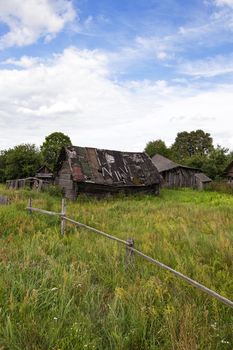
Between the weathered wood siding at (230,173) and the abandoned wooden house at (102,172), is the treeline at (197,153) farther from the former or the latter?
the abandoned wooden house at (102,172)

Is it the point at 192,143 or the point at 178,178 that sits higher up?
the point at 192,143

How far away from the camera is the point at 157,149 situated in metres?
59.2

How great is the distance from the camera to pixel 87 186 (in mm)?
25125

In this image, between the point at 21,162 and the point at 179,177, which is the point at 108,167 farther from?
the point at 21,162

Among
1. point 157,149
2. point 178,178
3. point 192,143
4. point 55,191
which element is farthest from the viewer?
point 192,143

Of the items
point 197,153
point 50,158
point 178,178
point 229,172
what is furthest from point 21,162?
point 197,153

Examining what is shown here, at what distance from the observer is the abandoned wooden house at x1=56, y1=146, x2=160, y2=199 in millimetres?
24938

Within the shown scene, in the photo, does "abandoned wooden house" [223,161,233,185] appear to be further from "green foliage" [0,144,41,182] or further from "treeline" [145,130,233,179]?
"green foliage" [0,144,41,182]

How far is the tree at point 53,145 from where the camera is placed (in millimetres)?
60594

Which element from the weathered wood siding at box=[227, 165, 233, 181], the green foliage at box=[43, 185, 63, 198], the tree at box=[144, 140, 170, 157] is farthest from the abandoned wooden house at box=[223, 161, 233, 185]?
the green foliage at box=[43, 185, 63, 198]

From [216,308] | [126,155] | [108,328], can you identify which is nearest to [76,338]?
[108,328]

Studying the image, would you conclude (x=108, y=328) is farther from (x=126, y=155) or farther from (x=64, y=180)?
(x=126, y=155)

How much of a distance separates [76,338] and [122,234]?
6060mm

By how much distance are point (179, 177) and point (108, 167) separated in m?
17.4
